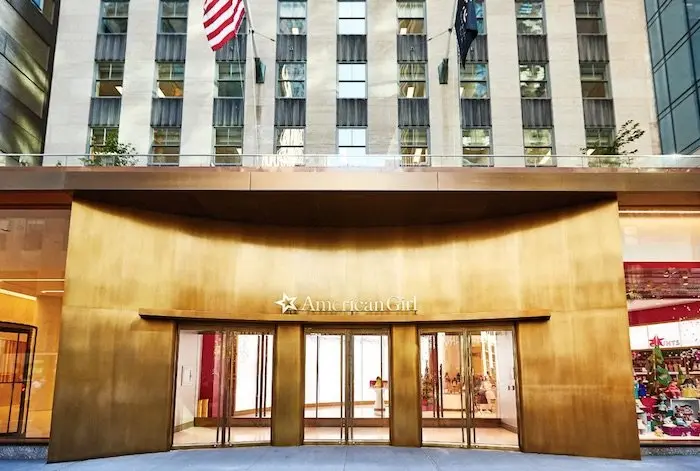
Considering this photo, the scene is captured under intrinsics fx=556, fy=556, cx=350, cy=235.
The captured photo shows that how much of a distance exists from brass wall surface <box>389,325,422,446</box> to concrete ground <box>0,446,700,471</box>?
65 centimetres

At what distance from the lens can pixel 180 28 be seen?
24.0 m

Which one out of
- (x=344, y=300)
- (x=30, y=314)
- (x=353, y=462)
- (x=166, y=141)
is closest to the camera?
(x=353, y=462)

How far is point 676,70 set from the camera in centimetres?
2194

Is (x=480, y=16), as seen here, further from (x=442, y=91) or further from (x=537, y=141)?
(x=537, y=141)

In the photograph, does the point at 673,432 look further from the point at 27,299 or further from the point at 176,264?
the point at 27,299

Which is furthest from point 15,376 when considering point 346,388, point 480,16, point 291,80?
point 480,16

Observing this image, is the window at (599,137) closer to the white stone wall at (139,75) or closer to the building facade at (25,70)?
the white stone wall at (139,75)

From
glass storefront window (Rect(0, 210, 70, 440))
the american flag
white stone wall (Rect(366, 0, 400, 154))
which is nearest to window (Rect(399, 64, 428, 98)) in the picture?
white stone wall (Rect(366, 0, 400, 154))

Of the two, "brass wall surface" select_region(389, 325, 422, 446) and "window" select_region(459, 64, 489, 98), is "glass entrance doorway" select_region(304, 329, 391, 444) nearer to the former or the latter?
"brass wall surface" select_region(389, 325, 422, 446)

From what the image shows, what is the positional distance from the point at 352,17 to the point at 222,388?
17248 mm

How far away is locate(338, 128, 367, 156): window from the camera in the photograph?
74.8ft

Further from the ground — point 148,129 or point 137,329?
point 148,129

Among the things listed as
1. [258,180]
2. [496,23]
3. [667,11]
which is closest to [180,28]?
[496,23]

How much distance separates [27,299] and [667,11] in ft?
81.9
